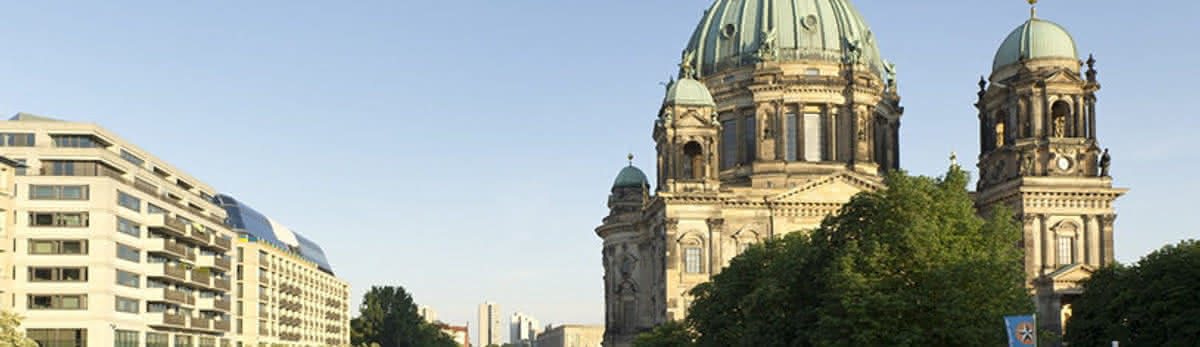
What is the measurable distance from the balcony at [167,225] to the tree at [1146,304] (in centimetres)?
6874

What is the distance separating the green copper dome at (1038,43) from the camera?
127500mm

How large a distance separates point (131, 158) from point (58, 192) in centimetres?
1396

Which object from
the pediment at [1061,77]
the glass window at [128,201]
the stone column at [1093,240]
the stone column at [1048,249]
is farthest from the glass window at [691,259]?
the glass window at [128,201]

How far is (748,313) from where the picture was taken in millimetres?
91062

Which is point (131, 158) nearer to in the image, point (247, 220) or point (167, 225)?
point (167, 225)

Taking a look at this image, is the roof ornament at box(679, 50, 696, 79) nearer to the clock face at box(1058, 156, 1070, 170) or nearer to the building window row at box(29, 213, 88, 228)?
the clock face at box(1058, 156, 1070, 170)

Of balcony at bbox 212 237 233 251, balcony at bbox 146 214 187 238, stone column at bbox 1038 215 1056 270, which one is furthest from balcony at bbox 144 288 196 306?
stone column at bbox 1038 215 1056 270

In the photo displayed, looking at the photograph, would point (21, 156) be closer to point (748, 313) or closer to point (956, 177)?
point (748, 313)

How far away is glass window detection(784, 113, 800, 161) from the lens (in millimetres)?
145625

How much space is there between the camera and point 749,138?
149000mm

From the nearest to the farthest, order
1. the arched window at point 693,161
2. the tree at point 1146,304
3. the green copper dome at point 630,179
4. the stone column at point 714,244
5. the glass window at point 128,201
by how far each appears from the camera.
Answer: the tree at point 1146,304 < the glass window at point 128,201 < the stone column at point 714,244 < the arched window at point 693,161 < the green copper dome at point 630,179

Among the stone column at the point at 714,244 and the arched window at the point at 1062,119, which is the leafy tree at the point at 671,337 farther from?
the arched window at the point at 1062,119

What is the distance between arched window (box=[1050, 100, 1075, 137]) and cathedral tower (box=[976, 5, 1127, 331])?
3cm

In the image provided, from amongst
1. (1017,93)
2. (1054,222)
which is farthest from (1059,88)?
(1054,222)
